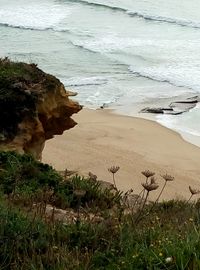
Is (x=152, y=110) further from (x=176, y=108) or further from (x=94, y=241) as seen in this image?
(x=94, y=241)

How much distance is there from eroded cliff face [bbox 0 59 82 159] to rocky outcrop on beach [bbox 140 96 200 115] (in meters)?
7.85

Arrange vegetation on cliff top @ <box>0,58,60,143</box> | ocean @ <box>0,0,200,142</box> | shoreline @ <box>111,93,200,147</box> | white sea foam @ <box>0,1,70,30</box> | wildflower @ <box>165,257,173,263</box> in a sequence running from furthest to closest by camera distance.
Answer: white sea foam @ <box>0,1,70,30</box> < ocean @ <box>0,0,200,142</box> < shoreline @ <box>111,93,200,147</box> < vegetation on cliff top @ <box>0,58,60,143</box> < wildflower @ <box>165,257,173,263</box>

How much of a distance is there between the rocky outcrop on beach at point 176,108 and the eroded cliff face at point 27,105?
25.7 feet

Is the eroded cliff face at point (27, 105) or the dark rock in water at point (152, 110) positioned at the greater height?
the eroded cliff face at point (27, 105)

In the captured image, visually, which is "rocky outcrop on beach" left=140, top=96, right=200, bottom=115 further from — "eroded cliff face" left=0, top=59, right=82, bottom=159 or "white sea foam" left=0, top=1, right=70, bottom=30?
"white sea foam" left=0, top=1, right=70, bottom=30

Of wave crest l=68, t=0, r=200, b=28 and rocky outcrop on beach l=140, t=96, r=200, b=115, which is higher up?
wave crest l=68, t=0, r=200, b=28

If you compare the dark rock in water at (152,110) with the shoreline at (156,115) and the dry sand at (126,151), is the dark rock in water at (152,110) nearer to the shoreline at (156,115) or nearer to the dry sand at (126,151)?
the shoreline at (156,115)

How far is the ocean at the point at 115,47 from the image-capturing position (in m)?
18.1

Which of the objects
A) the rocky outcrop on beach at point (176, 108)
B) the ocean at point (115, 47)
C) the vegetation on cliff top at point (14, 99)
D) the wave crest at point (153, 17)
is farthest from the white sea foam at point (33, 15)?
the vegetation on cliff top at point (14, 99)

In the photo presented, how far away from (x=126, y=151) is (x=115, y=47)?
11.9 meters

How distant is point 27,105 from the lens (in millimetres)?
7551

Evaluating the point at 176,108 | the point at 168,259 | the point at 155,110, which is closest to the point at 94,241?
the point at 168,259

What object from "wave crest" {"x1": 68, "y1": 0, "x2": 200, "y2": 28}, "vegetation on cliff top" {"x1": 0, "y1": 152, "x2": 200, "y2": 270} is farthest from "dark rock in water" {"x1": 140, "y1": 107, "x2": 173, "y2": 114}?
"wave crest" {"x1": 68, "y1": 0, "x2": 200, "y2": 28}

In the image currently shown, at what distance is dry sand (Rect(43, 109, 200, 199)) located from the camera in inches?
429
